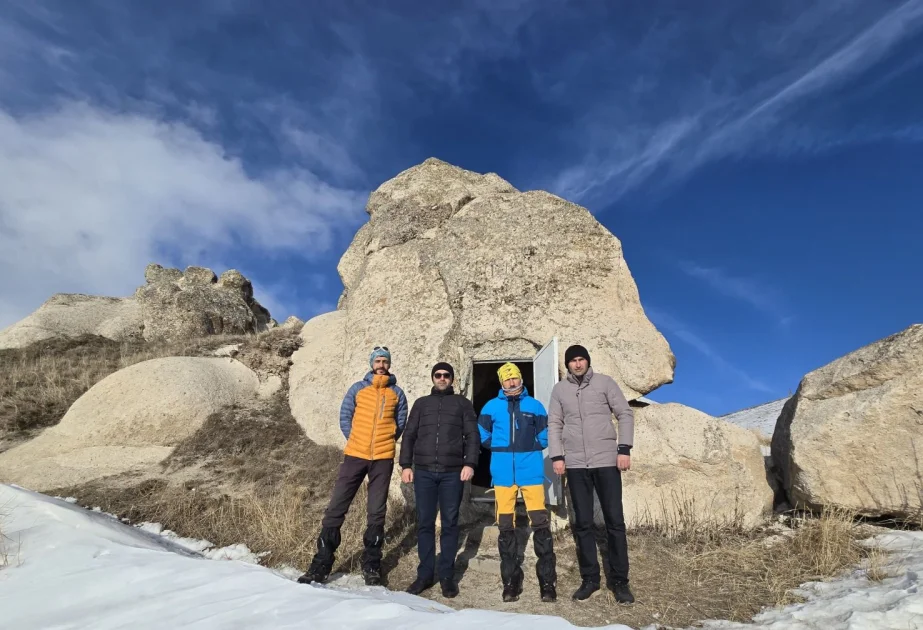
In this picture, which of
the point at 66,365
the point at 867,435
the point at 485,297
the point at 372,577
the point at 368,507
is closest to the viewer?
the point at 372,577

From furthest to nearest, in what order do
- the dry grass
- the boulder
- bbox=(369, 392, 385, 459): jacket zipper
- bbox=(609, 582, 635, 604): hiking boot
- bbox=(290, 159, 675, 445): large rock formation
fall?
the dry grass → the boulder → bbox=(290, 159, 675, 445): large rock formation → bbox=(369, 392, 385, 459): jacket zipper → bbox=(609, 582, 635, 604): hiking boot

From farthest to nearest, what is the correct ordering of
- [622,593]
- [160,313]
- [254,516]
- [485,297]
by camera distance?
[160,313] < [485,297] < [254,516] < [622,593]

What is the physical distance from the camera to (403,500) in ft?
21.8

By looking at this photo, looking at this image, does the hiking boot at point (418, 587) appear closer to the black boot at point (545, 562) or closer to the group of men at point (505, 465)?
the group of men at point (505, 465)

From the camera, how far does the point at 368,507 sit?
4.70m

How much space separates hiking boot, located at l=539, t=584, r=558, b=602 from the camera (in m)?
4.34

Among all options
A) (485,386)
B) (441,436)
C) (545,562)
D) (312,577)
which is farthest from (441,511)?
(485,386)

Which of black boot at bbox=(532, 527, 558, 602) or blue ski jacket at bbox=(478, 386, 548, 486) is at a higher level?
blue ski jacket at bbox=(478, 386, 548, 486)

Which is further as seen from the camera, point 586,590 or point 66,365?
point 66,365

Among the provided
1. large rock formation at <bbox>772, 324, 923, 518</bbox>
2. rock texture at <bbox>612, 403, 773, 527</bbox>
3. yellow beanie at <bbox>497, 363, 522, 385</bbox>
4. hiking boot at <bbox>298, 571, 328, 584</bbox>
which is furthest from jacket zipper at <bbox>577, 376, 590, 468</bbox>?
large rock formation at <bbox>772, 324, 923, 518</bbox>

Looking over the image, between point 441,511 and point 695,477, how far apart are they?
326cm

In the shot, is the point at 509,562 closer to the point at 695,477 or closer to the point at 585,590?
the point at 585,590

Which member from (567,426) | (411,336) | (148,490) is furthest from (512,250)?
(148,490)

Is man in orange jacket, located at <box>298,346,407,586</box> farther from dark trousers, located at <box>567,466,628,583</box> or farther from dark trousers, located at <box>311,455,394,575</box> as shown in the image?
dark trousers, located at <box>567,466,628,583</box>
